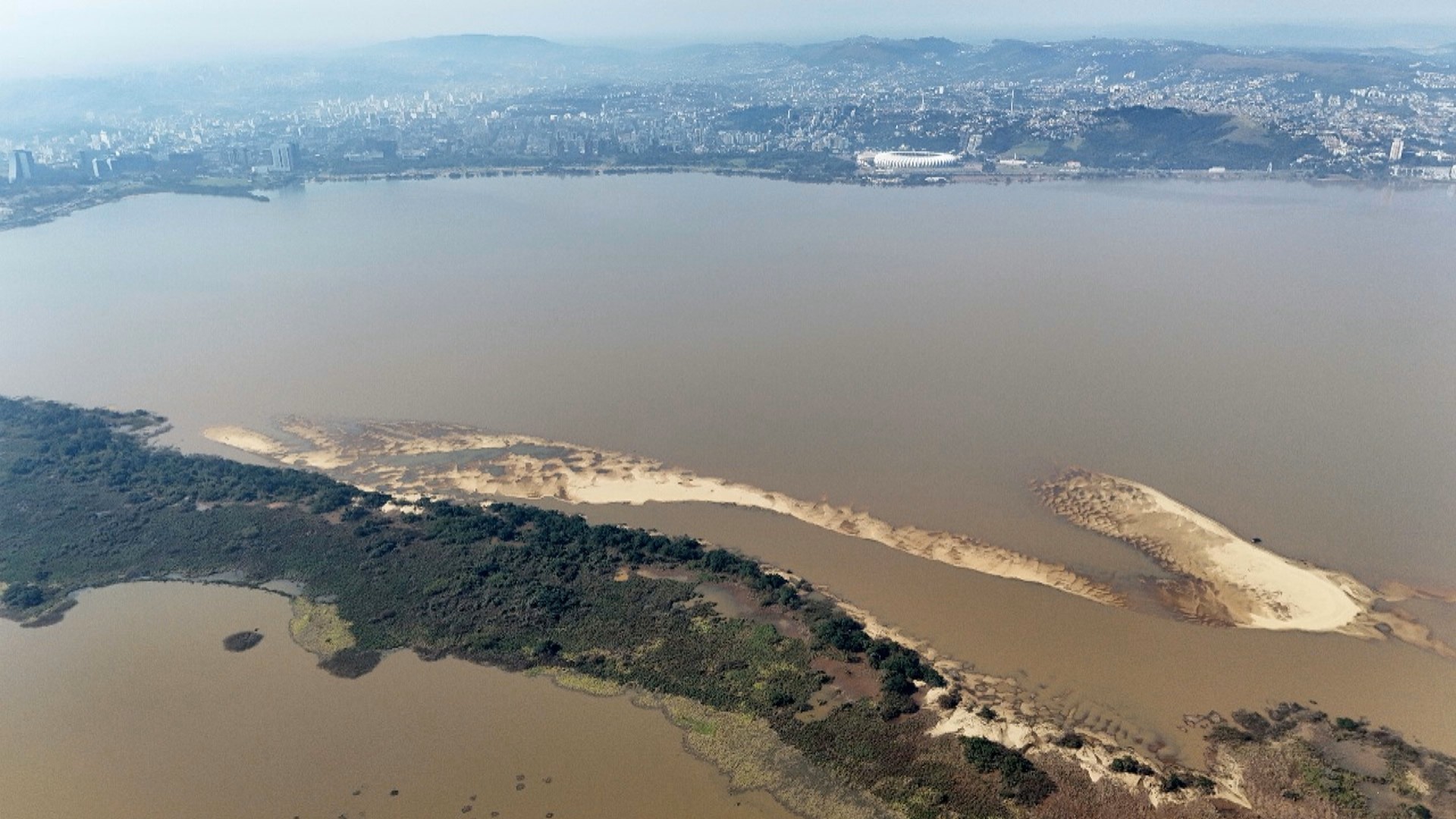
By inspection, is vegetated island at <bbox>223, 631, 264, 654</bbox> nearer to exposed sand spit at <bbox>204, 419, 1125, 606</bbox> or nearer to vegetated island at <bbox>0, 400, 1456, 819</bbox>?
vegetated island at <bbox>0, 400, 1456, 819</bbox>

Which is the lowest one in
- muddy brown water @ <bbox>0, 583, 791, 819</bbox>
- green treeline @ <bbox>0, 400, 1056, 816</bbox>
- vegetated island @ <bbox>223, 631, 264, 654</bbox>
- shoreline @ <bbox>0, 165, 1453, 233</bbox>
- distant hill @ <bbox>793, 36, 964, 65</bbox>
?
muddy brown water @ <bbox>0, 583, 791, 819</bbox>

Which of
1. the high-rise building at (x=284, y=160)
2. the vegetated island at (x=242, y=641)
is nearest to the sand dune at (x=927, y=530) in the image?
the vegetated island at (x=242, y=641)

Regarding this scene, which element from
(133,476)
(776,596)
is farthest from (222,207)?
(776,596)

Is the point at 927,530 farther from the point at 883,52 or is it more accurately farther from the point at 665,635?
the point at 883,52

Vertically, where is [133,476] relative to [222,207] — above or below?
below

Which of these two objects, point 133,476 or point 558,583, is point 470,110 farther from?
point 558,583

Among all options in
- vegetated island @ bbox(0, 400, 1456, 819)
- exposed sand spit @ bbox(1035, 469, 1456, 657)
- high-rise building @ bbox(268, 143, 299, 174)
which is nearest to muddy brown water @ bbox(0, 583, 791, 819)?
vegetated island @ bbox(0, 400, 1456, 819)
